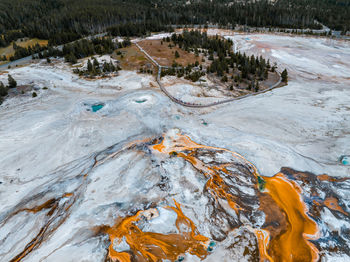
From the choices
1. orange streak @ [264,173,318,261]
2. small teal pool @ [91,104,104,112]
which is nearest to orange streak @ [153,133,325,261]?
orange streak @ [264,173,318,261]

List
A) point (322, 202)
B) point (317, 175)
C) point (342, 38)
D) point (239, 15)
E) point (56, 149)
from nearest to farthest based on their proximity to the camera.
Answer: point (322, 202) < point (317, 175) < point (56, 149) < point (342, 38) < point (239, 15)

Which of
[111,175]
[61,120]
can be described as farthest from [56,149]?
[111,175]

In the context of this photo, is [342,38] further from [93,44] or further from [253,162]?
[93,44]

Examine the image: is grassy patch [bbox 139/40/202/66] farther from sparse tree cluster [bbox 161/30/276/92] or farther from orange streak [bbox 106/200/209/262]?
orange streak [bbox 106/200/209/262]

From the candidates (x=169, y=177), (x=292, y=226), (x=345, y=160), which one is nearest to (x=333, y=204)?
(x=292, y=226)

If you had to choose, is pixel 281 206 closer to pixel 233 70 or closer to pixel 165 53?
pixel 233 70

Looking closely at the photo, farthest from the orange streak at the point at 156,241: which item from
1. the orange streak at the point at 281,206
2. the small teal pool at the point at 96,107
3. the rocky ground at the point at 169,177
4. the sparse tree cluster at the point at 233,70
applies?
the sparse tree cluster at the point at 233,70

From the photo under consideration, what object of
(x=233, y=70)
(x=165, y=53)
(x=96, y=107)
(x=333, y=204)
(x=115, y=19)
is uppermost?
(x=115, y=19)
